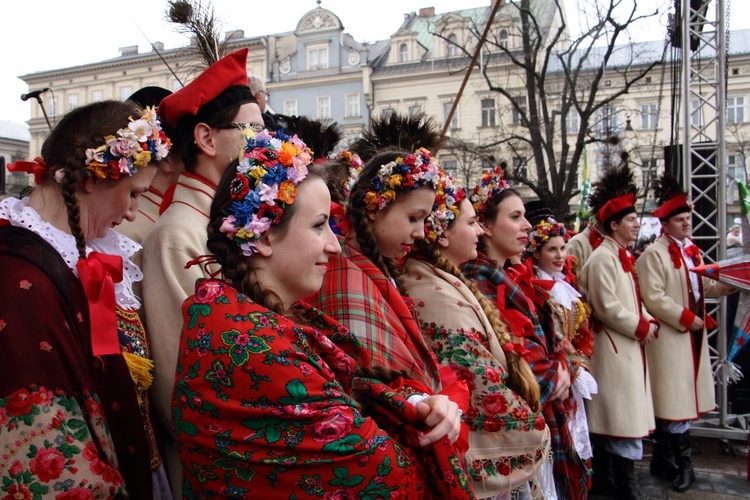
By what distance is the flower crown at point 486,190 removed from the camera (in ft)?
13.5

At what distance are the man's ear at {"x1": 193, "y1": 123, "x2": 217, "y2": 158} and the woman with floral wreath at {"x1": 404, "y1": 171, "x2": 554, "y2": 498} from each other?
3.66 feet

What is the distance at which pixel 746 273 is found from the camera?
5.44 meters

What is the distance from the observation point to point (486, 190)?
13.6ft

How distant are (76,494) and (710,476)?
576 centimetres

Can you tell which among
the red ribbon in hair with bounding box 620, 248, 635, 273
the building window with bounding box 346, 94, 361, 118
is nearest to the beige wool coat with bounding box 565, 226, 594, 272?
the red ribbon in hair with bounding box 620, 248, 635, 273

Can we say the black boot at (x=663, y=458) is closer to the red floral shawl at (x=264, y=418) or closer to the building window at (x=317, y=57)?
the red floral shawl at (x=264, y=418)

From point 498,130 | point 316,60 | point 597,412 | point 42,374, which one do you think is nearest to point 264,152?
point 42,374

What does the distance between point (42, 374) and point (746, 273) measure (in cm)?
575

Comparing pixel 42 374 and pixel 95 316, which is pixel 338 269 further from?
pixel 42 374

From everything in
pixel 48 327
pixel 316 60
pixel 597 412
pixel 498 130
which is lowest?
pixel 597 412

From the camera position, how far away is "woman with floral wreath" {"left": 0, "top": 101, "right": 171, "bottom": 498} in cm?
147

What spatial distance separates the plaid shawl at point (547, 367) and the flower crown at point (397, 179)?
1.02m

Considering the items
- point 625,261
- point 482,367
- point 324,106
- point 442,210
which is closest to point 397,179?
point 442,210

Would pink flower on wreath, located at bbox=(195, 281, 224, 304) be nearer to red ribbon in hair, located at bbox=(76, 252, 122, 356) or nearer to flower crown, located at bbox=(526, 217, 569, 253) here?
red ribbon in hair, located at bbox=(76, 252, 122, 356)
